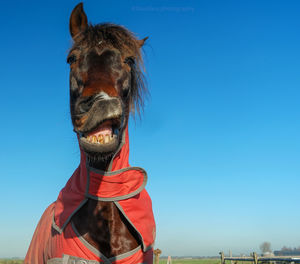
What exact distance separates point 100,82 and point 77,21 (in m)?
1.64

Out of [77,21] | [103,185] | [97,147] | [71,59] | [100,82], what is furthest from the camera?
[77,21]

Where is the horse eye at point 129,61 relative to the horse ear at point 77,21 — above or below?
below

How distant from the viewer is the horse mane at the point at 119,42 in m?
3.42

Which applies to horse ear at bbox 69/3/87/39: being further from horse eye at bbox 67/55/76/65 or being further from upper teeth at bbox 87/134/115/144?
upper teeth at bbox 87/134/115/144

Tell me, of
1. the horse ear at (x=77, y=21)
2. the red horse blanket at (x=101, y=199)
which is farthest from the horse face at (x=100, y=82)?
the red horse blanket at (x=101, y=199)

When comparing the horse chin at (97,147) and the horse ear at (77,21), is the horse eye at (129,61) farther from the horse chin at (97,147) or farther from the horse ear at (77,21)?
the horse chin at (97,147)

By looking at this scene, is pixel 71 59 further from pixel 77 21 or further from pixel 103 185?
pixel 103 185

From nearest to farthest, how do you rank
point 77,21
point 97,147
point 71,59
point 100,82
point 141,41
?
point 97,147
point 100,82
point 71,59
point 77,21
point 141,41

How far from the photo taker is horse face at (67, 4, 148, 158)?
256 centimetres

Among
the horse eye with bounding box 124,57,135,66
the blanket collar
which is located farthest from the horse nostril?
the horse eye with bounding box 124,57,135,66

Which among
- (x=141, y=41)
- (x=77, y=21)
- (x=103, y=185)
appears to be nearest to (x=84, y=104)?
(x=103, y=185)

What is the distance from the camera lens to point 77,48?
342cm

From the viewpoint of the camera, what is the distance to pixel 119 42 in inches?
138

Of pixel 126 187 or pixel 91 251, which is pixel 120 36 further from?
pixel 91 251
